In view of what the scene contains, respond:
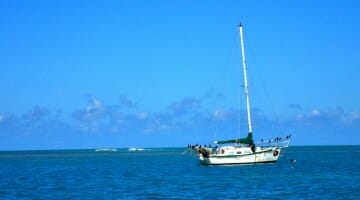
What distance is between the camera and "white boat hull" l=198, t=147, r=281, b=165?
83.2 m

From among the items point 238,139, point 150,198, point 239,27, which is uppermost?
point 239,27

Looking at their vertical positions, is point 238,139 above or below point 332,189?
above

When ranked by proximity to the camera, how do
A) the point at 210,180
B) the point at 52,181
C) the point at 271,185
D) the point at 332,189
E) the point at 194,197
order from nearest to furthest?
the point at 194,197
the point at 332,189
the point at 271,185
the point at 210,180
the point at 52,181

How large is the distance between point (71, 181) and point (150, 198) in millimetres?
21722

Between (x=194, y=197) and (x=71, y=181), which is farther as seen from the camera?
(x=71, y=181)

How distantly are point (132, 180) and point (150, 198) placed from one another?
19.6 m

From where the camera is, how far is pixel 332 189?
53344mm

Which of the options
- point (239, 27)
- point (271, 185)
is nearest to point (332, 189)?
point (271, 185)

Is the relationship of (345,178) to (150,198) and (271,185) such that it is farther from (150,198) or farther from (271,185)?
(150,198)

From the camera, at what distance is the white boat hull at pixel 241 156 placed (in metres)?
83.2

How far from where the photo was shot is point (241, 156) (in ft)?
273

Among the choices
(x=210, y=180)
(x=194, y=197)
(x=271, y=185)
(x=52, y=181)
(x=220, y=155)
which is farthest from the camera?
(x=220, y=155)

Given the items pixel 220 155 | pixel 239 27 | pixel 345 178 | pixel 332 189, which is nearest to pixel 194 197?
pixel 332 189

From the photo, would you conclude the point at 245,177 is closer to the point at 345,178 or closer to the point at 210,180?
the point at 210,180
